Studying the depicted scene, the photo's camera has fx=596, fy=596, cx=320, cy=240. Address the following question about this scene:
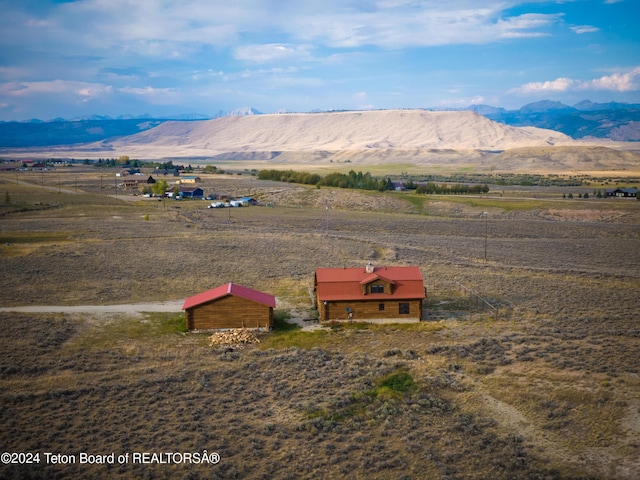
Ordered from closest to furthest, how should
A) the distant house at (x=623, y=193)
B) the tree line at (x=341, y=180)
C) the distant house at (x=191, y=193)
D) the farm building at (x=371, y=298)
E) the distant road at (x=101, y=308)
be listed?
1. the farm building at (x=371, y=298)
2. the distant road at (x=101, y=308)
3. the distant house at (x=623, y=193)
4. the distant house at (x=191, y=193)
5. the tree line at (x=341, y=180)

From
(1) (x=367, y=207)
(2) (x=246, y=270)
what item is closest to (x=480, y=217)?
(1) (x=367, y=207)

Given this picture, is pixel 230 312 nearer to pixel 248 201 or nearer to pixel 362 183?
pixel 248 201

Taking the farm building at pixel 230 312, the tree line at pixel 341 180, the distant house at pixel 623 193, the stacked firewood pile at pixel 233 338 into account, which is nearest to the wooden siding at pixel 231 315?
the farm building at pixel 230 312

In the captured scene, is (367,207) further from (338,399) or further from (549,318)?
(338,399)

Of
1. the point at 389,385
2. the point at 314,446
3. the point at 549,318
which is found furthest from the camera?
the point at 549,318

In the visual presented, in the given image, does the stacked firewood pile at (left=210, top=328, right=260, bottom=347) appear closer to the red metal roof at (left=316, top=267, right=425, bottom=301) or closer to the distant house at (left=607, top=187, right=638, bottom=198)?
the red metal roof at (left=316, top=267, right=425, bottom=301)

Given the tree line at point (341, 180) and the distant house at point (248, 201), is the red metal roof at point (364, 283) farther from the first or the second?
the tree line at point (341, 180)

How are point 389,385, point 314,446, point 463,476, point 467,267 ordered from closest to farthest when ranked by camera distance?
point 463,476
point 314,446
point 389,385
point 467,267

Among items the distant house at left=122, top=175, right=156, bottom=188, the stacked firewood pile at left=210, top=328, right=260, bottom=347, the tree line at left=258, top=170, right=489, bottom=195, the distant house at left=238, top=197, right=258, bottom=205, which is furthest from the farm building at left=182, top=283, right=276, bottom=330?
the distant house at left=122, top=175, right=156, bottom=188
